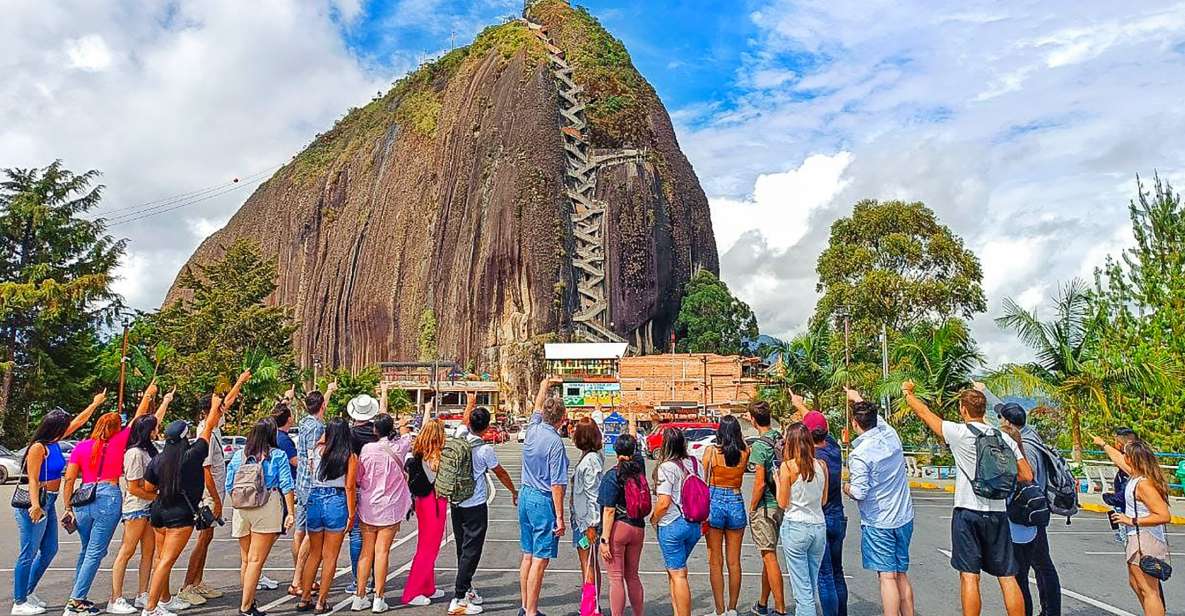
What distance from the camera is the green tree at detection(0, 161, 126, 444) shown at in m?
28.7

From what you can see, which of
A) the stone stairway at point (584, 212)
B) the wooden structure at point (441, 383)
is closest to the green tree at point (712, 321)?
the stone stairway at point (584, 212)

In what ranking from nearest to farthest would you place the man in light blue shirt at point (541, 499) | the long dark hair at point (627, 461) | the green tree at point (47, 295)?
the long dark hair at point (627, 461), the man in light blue shirt at point (541, 499), the green tree at point (47, 295)

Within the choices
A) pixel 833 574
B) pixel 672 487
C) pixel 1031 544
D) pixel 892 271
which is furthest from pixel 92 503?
pixel 892 271

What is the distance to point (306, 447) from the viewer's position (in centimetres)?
742

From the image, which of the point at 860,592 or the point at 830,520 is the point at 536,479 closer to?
the point at 830,520

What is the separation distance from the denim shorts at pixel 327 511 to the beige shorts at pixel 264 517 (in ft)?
0.77

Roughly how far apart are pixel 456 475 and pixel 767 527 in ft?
8.40

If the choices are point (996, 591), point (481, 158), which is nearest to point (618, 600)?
point (996, 591)

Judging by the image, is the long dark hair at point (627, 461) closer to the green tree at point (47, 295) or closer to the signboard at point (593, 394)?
the green tree at point (47, 295)

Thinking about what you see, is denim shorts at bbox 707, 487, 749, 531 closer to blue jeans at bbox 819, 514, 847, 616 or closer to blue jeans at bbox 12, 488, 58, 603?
blue jeans at bbox 819, 514, 847, 616

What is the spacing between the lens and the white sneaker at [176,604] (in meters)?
7.02

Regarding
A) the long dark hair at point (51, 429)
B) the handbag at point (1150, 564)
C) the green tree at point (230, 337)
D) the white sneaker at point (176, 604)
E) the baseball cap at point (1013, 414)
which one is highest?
the green tree at point (230, 337)

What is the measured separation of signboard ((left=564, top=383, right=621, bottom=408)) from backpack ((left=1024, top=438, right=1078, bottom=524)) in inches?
2080

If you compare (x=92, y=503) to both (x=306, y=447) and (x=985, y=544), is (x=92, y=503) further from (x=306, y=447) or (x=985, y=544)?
(x=985, y=544)
